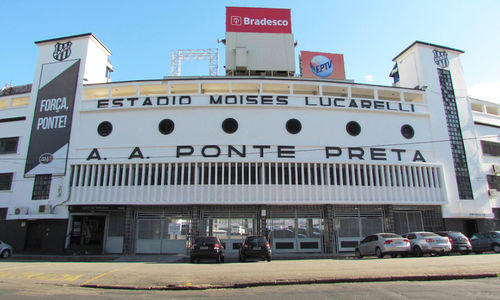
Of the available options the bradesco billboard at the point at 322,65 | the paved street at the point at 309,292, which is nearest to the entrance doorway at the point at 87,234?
the paved street at the point at 309,292

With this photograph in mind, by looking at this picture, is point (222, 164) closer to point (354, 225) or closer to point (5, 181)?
point (354, 225)

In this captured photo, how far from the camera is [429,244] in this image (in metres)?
18.0

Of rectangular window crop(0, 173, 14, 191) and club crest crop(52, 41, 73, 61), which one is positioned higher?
club crest crop(52, 41, 73, 61)

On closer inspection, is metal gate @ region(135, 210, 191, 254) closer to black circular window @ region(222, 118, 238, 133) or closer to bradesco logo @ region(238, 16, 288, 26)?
black circular window @ region(222, 118, 238, 133)

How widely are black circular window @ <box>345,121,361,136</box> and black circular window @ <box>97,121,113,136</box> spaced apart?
17398mm

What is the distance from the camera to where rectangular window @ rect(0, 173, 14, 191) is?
25.1 m

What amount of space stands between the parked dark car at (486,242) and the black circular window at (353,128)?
32.9 feet

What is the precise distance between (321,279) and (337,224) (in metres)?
14.5

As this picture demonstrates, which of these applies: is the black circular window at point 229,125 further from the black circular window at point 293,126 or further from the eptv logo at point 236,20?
the eptv logo at point 236,20

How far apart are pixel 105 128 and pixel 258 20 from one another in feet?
52.8

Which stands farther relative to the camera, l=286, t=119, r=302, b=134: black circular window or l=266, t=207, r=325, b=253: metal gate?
l=286, t=119, r=302, b=134: black circular window

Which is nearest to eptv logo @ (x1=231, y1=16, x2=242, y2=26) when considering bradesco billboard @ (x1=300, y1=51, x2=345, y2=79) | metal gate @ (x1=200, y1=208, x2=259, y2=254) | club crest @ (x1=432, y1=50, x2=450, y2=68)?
bradesco billboard @ (x1=300, y1=51, x2=345, y2=79)

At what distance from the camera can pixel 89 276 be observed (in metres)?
11.4

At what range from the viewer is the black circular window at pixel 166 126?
24312mm
